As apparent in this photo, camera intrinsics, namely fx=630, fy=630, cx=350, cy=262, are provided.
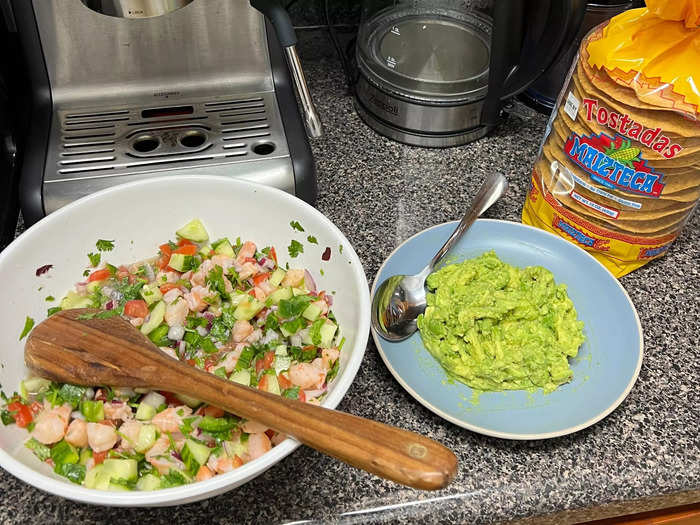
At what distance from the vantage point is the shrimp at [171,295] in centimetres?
64

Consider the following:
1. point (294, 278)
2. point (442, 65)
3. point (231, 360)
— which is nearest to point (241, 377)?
point (231, 360)

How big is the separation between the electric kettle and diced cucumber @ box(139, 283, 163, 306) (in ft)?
1.44

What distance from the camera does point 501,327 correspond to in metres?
0.66

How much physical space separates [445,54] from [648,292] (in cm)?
43

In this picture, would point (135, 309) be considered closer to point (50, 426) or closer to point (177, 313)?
point (177, 313)

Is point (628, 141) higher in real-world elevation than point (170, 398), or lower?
higher

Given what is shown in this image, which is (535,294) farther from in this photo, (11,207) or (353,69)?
(11,207)

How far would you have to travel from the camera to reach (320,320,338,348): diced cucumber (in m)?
0.61

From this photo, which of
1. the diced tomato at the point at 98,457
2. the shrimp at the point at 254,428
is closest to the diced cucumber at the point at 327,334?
the shrimp at the point at 254,428

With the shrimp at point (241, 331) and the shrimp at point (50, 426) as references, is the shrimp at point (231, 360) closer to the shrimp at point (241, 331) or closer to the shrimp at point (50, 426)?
the shrimp at point (241, 331)

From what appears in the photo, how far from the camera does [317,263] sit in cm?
66

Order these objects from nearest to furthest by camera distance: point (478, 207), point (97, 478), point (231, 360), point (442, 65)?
point (97, 478), point (231, 360), point (478, 207), point (442, 65)

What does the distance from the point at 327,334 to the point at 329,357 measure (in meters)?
0.03

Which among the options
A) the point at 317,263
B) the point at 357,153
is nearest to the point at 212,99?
the point at 357,153
